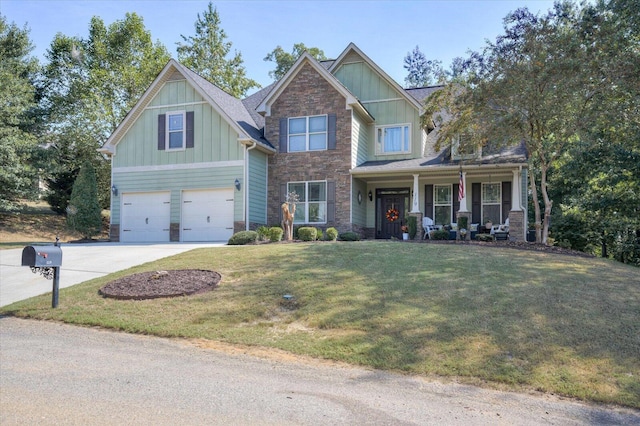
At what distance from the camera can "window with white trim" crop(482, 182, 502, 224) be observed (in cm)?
1941

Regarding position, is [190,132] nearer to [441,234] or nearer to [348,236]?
[348,236]

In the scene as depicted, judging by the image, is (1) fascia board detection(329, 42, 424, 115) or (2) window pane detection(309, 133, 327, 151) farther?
(1) fascia board detection(329, 42, 424, 115)

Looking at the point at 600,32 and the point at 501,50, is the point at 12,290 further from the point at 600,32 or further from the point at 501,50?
the point at 600,32

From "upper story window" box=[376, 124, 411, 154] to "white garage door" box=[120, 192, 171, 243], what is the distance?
8.57 meters

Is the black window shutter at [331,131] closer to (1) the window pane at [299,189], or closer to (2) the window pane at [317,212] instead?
(1) the window pane at [299,189]

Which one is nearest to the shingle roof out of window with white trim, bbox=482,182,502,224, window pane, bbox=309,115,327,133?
window pane, bbox=309,115,327,133

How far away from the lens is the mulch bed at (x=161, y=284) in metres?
9.35

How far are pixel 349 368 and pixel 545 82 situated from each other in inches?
441

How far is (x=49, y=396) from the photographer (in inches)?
191

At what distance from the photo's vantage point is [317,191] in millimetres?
19688

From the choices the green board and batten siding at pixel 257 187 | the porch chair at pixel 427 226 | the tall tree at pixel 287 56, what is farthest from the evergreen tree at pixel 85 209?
the tall tree at pixel 287 56

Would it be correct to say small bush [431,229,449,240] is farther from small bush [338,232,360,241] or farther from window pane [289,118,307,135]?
window pane [289,118,307,135]

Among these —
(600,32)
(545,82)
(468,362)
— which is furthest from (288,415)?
(600,32)

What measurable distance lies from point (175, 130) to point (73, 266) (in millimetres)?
8415
